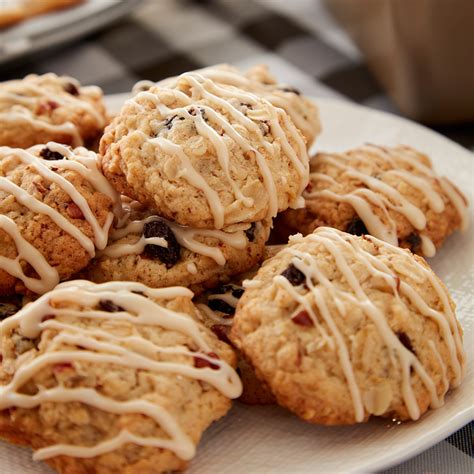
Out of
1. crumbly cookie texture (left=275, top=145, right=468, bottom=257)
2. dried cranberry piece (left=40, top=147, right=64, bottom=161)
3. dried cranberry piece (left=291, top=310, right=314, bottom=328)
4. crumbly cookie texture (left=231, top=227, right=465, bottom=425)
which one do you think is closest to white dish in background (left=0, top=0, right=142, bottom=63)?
dried cranberry piece (left=40, top=147, right=64, bottom=161)

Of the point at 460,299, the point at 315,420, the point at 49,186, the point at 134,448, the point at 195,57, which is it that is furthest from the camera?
the point at 195,57

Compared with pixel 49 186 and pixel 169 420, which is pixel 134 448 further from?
pixel 49 186

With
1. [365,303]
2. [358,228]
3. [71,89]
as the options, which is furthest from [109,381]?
[71,89]

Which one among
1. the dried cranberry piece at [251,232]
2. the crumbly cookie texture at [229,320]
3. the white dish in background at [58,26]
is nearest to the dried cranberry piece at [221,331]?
the crumbly cookie texture at [229,320]

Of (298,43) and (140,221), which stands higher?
(140,221)

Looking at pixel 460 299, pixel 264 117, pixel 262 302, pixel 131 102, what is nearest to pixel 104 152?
pixel 131 102

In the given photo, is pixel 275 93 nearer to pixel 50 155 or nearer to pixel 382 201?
pixel 382 201

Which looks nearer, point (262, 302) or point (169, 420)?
point (169, 420)

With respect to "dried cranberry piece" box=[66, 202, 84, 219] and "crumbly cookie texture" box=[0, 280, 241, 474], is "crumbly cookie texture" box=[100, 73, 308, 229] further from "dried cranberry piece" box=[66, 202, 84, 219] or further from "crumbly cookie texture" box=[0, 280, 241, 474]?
"crumbly cookie texture" box=[0, 280, 241, 474]
